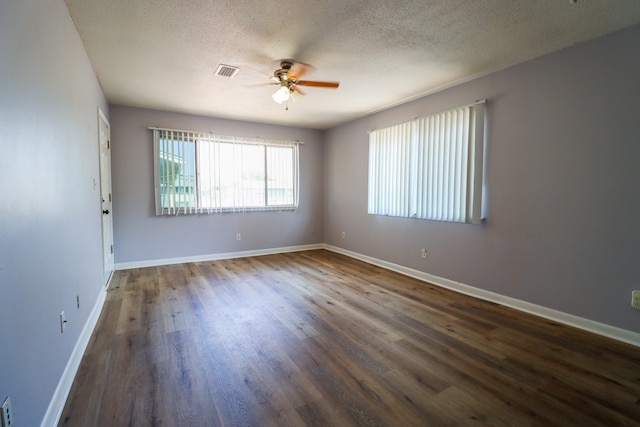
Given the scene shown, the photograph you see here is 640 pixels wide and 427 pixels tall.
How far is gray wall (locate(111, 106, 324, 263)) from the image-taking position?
14.9 ft

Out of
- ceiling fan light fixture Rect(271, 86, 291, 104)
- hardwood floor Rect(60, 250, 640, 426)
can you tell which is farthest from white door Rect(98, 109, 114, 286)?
ceiling fan light fixture Rect(271, 86, 291, 104)

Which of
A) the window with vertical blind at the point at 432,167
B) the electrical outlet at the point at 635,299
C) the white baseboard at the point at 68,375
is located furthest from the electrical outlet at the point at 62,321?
the electrical outlet at the point at 635,299

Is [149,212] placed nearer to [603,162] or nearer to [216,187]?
[216,187]

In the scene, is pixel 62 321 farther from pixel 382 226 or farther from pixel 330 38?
pixel 382 226

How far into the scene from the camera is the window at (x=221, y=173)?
4.82 metres

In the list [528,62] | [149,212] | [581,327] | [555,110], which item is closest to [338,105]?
[528,62]

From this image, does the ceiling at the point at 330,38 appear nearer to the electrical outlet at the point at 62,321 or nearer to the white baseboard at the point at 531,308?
the electrical outlet at the point at 62,321

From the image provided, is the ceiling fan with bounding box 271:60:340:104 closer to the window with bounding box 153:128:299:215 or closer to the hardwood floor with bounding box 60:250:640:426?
the hardwood floor with bounding box 60:250:640:426

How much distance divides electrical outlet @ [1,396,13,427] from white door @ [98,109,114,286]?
2.75 m

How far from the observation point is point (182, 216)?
16.4 feet

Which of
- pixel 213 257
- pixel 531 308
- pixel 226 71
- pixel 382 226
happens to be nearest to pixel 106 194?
pixel 213 257

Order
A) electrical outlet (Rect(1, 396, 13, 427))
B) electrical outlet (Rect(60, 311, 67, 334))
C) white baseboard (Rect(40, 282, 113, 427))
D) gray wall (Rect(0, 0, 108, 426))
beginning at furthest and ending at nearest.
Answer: electrical outlet (Rect(60, 311, 67, 334)), white baseboard (Rect(40, 282, 113, 427)), gray wall (Rect(0, 0, 108, 426)), electrical outlet (Rect(1, 396, 13, 427))

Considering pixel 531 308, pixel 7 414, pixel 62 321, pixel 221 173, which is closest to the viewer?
pixel 7 414

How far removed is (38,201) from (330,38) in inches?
93.2
